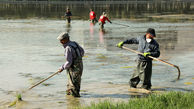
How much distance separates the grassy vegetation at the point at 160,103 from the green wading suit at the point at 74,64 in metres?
1.47

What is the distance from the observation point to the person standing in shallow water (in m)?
8.77

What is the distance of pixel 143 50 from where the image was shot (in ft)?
31.3

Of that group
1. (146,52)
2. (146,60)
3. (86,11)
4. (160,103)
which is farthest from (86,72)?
(86,11)

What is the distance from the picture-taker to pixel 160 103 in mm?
7531

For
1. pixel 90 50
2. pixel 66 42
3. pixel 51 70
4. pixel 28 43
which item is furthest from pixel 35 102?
pixel 28 43

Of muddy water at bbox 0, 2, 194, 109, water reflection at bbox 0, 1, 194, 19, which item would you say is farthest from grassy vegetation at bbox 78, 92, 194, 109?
water reflection at bbox 0, 1, 194, 19

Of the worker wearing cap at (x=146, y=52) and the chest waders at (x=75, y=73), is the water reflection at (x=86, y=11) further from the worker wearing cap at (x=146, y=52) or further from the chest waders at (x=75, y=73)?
the chest waders at (x=75, y=73)

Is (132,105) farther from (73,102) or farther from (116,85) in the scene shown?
(116,85)

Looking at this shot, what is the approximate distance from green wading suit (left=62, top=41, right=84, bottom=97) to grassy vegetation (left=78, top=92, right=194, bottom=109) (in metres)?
1.47

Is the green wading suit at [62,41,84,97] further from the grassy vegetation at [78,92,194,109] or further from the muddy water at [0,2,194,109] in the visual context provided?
the grassy vegetation at [78,92,194,109]

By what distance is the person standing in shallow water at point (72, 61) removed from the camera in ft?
28.8

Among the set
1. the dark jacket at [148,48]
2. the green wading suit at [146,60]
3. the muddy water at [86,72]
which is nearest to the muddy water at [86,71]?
the muddy water at [86,72]

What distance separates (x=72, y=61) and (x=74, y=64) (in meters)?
0.09

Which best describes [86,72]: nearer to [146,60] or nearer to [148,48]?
[146,60]
